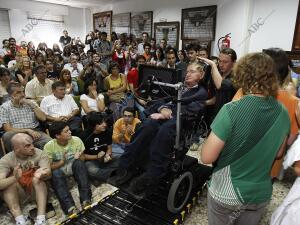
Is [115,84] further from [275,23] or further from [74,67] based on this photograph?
[275,23]

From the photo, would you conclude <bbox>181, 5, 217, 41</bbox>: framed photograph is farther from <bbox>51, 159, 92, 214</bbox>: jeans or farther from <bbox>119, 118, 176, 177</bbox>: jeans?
<bbox>51, 159, 92, 214</bbox>: jeans

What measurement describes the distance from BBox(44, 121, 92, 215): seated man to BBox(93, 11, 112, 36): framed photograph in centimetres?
833

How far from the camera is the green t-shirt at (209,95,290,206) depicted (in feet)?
3.31

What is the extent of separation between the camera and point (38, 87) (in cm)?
366

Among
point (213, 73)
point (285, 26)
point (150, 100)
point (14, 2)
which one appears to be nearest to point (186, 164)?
point (150, 100)

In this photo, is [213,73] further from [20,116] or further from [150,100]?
[20,116]

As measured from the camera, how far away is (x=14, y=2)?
9.48 m

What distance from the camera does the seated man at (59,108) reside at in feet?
10.6

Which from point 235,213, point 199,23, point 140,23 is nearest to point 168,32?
point 199,23

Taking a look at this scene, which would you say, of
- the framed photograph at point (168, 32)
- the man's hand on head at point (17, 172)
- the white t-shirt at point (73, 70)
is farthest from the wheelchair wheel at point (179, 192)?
the framed photograph at point (168, 32)

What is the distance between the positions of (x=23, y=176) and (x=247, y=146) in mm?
1947

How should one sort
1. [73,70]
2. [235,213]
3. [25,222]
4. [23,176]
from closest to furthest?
1. [235,213]
2. [25,222]
3. [23,176]
4. [73,70]

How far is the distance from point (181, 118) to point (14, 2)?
34.1 ft

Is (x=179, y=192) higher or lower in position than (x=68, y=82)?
lower
